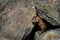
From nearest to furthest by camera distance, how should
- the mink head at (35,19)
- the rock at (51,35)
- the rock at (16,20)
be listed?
the rock at (51,35) → the mink head at (35,19) → the rock at (16,20)

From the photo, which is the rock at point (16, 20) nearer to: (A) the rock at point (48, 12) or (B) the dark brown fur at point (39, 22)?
(B) the dark brown fur at point (39, 22)

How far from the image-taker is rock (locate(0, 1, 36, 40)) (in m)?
4.34

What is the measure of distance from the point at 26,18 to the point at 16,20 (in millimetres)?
221

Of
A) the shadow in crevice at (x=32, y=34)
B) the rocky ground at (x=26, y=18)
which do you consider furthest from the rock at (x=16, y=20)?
the shadow in crevice at (x=32, y=34)

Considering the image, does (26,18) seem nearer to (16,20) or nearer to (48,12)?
(16,20)

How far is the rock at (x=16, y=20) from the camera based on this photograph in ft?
14.2

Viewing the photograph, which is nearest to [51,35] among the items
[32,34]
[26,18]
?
[32,34]

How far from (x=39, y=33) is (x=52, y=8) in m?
0.71

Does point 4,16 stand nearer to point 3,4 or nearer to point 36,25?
point 3,4

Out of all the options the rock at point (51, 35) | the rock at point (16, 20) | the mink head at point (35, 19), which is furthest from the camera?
the rock at point (16, 20)

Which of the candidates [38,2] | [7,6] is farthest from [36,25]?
[7,6]

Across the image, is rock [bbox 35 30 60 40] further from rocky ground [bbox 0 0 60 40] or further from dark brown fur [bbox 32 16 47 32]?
dark brown fur [bbox 32 16 47 32]

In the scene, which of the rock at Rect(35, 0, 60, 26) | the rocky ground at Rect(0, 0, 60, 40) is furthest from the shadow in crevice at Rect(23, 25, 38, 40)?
the rock at Rect(35, 0, 60, 26)

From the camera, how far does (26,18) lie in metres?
4.47
